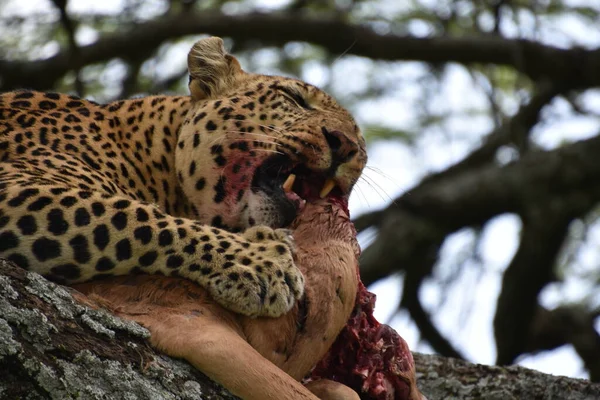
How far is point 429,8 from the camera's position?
11312 millimetres

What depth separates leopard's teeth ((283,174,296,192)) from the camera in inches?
216

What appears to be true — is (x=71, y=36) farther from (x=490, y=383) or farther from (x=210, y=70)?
(x=490, y=383)

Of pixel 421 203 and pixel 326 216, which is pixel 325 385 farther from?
pixel 421 203

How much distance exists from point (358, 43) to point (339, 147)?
15.7 ft

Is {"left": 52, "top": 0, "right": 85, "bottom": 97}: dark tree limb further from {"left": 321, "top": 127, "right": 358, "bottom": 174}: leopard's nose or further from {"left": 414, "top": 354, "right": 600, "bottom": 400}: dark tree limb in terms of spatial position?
{"left": 414, "top": 354, "right": 600, "bottom": 400}: dark tree limb

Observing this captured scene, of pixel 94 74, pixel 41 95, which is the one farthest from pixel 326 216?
pixel 94 74

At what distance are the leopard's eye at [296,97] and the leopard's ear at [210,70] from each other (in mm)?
391

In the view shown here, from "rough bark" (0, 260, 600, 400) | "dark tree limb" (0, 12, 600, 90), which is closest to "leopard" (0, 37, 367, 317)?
"rough bark" (0, 260, 600, 400)

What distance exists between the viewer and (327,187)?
534 centimetres

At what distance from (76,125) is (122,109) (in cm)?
54

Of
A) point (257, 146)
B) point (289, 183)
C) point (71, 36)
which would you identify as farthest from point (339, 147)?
Result: point (71, 36)

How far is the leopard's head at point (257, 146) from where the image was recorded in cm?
551

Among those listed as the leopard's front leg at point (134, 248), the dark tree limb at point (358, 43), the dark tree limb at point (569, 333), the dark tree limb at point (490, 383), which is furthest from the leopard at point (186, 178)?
the dark tree limb at point (569, 333)

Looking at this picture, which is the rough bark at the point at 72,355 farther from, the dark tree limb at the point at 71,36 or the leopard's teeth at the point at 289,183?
the dark tree limb at the point at 71,36
